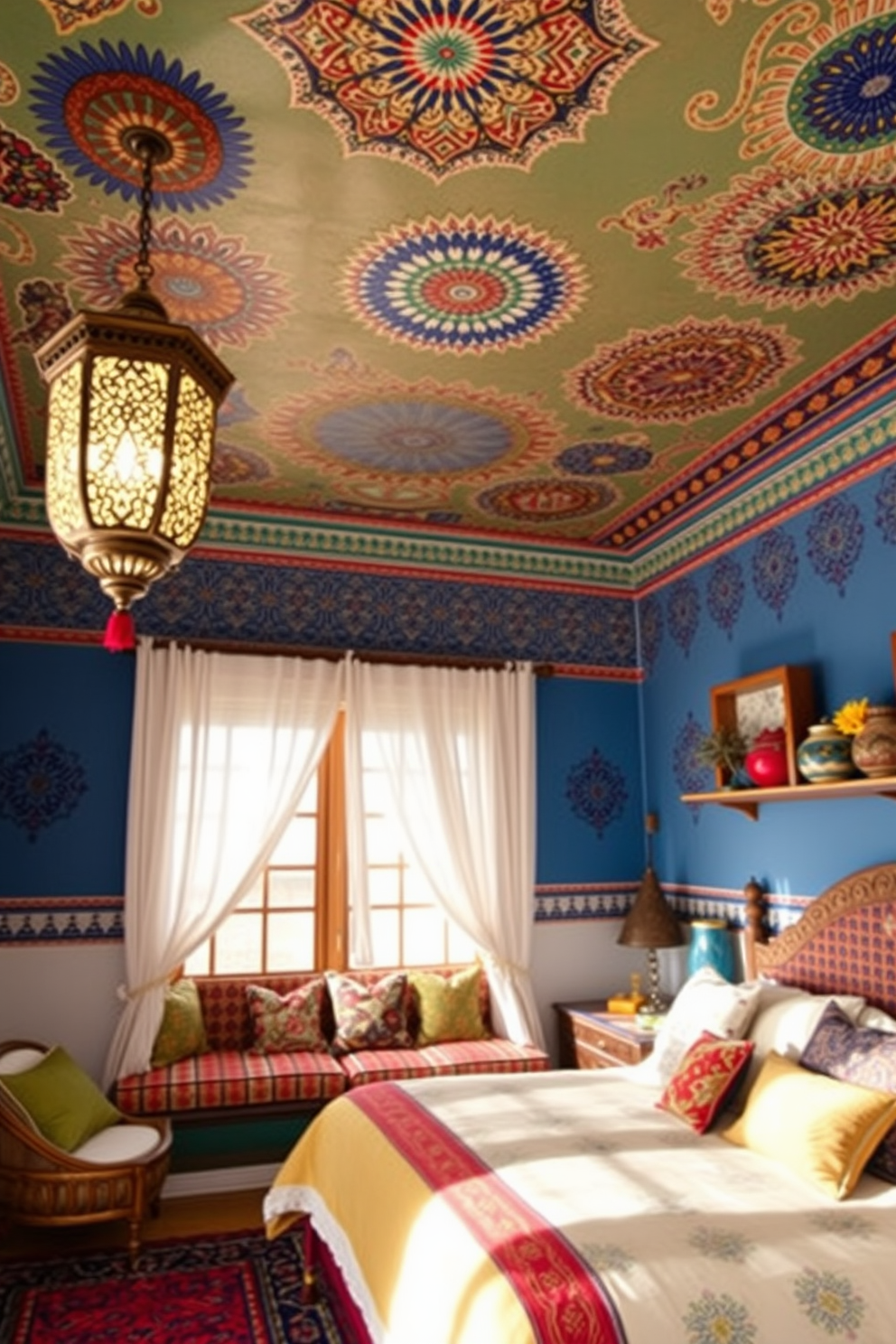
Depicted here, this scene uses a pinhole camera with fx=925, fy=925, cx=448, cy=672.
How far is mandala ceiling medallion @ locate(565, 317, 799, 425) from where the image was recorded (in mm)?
3213

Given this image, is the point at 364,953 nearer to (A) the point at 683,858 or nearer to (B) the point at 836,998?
(A) the point at 683,858

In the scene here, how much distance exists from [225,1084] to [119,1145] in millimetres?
532

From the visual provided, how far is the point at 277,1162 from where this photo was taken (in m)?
4.21

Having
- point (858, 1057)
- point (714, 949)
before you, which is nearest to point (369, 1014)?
point (714, 949)

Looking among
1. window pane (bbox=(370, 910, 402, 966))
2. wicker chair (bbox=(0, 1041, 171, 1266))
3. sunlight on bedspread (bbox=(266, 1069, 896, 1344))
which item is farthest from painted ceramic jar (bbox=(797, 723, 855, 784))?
wicker chair (bbox=(0, 1041, 171, 1266))

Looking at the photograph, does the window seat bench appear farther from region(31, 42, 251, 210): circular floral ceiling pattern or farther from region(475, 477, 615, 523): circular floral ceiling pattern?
region(31, 42, 251, 210): circular floral ceiling pattern

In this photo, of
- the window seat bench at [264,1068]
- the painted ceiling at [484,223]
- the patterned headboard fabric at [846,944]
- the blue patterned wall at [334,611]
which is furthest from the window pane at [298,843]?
the patterned headboard fabric at [846,944]

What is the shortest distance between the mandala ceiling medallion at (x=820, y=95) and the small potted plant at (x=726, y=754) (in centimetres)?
238

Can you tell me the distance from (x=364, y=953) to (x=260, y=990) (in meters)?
0.53

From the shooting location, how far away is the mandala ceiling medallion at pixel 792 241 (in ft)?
8.18

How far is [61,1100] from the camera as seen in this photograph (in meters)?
3.56

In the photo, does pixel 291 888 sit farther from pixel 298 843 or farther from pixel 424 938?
pixel 424 938

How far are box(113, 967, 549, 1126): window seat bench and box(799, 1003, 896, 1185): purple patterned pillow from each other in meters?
1.75

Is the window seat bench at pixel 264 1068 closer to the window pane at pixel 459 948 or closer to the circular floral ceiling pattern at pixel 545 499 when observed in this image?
the window pane at pixel 459 948
